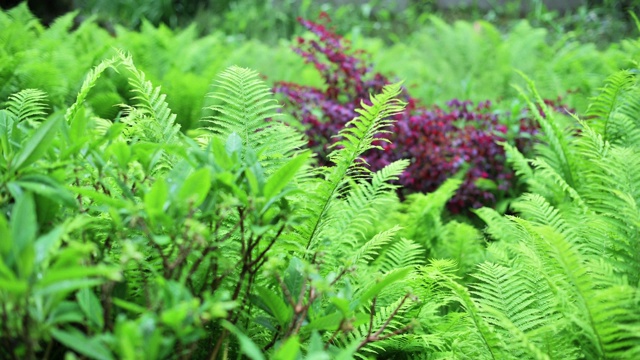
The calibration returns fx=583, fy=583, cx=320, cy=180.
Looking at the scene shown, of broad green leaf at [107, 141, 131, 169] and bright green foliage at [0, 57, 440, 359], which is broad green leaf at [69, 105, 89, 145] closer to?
bright green foliage at [0, 57, 440, 359]

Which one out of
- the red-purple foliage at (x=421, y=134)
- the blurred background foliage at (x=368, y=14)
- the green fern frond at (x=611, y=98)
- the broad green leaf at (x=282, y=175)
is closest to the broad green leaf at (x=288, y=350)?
the broad green leaf at (x=282, y=175)

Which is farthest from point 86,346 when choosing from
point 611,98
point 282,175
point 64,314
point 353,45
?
point 353,45

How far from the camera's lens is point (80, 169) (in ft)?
4.32

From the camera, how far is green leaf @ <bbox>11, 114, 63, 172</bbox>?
120 cm

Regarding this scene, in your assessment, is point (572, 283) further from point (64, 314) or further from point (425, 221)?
point (64, 314)

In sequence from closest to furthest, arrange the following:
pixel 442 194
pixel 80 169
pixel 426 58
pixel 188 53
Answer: pixel 80 169 < pixel 442 194 < pixel 188 53 < pixel 426 58

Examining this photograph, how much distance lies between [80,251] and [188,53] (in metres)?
4.11

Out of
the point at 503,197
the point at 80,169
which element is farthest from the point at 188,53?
the point at 80,169

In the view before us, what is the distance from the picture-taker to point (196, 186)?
1.17 m

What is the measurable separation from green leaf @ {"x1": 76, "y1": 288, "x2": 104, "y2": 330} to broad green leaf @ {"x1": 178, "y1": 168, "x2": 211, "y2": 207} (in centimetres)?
25

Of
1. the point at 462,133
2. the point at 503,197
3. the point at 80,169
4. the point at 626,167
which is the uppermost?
the point at 80,169

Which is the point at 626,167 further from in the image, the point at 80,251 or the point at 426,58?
the point at 426,58

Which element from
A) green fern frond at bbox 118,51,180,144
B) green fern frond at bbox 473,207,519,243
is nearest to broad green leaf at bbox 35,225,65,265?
green fern frond at bbox 118,51,180,144

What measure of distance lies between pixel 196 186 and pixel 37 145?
14.0 inches
